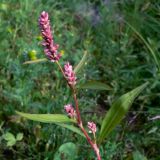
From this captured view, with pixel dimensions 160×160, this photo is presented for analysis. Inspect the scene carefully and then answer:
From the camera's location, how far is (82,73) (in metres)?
2.66

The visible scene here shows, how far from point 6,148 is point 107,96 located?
2.73 feet

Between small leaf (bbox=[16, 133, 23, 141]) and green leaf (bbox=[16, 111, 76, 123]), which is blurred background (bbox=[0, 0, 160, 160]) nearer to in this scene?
small leaf (bbox=[16, 133, 23, 141])

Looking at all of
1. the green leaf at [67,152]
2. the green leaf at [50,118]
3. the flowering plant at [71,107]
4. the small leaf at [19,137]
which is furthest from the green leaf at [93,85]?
the small leaf at [19,137]

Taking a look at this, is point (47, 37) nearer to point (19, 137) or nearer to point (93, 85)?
point (93, 85)

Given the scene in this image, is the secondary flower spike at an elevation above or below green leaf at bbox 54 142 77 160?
above

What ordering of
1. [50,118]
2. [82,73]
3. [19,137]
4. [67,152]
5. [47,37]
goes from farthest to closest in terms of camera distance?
[82,73]
[19,137]
[67,152]
[50,118]
[47,37]

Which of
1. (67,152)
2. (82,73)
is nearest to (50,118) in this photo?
(67,152)

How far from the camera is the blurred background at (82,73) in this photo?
2127mm

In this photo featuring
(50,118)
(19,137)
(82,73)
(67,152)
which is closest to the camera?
(50,118)

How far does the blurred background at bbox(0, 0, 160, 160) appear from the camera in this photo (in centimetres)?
213

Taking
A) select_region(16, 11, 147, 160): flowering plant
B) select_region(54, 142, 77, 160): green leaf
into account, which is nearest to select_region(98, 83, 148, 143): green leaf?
select_region(16, 11, 147, 160): flowering plant

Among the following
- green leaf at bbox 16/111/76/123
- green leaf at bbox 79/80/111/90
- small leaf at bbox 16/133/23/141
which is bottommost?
small leaf at bbox 16/133/23/141

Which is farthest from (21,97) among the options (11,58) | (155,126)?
(155,126)

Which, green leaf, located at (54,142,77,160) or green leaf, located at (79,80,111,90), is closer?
green leaf, located at (79,80,111,90)
